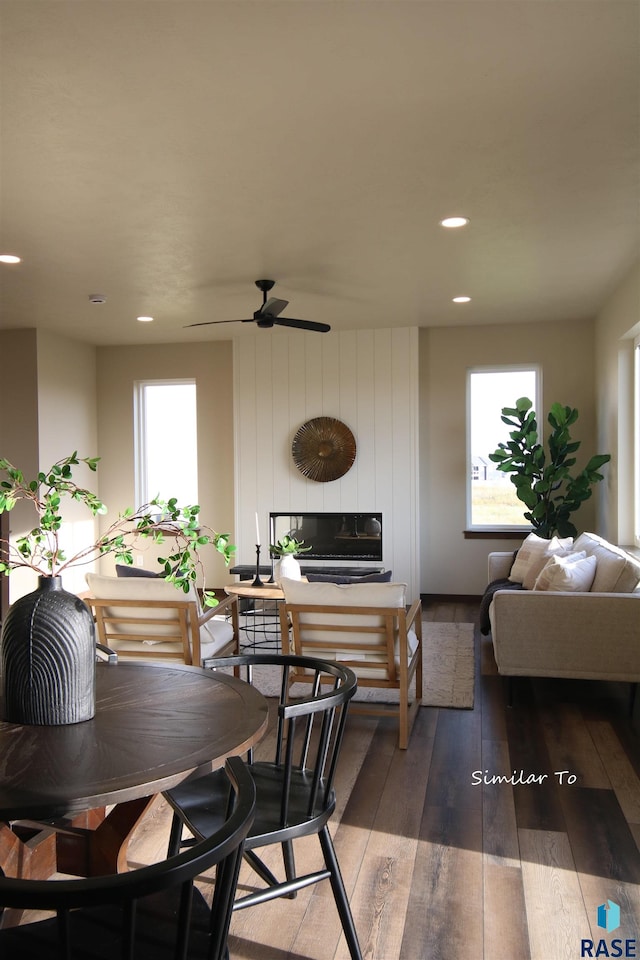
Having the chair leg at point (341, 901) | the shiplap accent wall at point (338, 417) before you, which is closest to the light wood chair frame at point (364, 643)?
the chair leg at point (341, 901)

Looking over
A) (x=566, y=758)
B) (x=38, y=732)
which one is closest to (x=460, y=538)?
(x=566, y=758)

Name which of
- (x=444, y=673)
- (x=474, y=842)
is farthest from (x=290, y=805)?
(x=444, y=673)

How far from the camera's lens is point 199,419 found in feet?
27.5

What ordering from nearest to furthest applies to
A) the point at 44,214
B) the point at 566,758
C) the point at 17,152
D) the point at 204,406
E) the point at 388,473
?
the point at 17,152 → the point at 566,758 → the point at 44,214 → the point at 388,473 → the point at 204,406

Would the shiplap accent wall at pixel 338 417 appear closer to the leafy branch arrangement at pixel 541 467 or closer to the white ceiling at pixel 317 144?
the leafy branch arrangement at pixel 541 467

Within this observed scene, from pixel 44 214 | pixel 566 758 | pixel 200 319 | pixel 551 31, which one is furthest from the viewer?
pixel 200 319

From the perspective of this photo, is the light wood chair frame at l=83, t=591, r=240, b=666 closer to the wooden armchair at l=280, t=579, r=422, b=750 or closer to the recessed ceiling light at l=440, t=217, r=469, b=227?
the wooden armchair at l=280, t=579, r=422, b=750

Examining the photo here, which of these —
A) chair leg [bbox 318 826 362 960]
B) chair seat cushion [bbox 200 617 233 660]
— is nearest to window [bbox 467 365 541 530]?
chair seat cushion [bbox 200 617 233 660]

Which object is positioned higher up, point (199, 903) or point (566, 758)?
point (199, 903)

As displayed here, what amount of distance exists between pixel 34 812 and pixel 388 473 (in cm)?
640

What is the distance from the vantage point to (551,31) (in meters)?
2.43

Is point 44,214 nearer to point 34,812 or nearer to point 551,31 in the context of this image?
point 551,31

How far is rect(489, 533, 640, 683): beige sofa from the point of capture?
404cm

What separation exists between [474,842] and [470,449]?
5.36 metres
